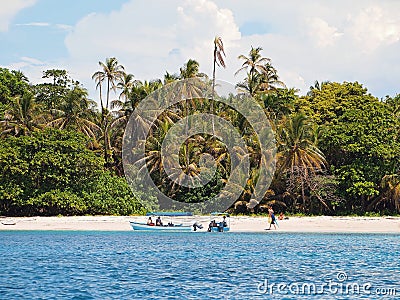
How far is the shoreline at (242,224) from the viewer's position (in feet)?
107

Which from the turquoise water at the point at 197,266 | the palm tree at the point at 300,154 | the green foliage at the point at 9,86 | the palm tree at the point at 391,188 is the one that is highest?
the green foliage at the point at 9,86

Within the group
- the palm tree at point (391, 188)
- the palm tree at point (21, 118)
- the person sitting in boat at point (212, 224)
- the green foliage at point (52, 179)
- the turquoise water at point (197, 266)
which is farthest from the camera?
the palm tree at point (21, 118)

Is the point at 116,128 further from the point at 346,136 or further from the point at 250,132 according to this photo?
the point at 346,136

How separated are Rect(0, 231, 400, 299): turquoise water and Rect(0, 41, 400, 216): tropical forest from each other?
21.2 ft

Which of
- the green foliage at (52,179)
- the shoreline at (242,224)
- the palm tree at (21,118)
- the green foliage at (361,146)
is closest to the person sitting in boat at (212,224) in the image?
the shoreline at (242,224)

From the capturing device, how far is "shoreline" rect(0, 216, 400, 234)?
3259 centimetres

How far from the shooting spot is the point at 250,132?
40219 mm

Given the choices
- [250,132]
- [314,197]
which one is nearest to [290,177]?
[314,197]

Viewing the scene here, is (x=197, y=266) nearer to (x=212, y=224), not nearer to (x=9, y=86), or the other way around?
(x=212, y=224)

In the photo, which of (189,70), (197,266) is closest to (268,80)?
(189,70)

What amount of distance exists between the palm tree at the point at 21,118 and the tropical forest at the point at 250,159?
7cm

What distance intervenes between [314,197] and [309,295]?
23.7 m

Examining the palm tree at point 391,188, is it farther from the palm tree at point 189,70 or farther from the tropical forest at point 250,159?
the palm tree at point 189,70

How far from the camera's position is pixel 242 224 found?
1336 inches
